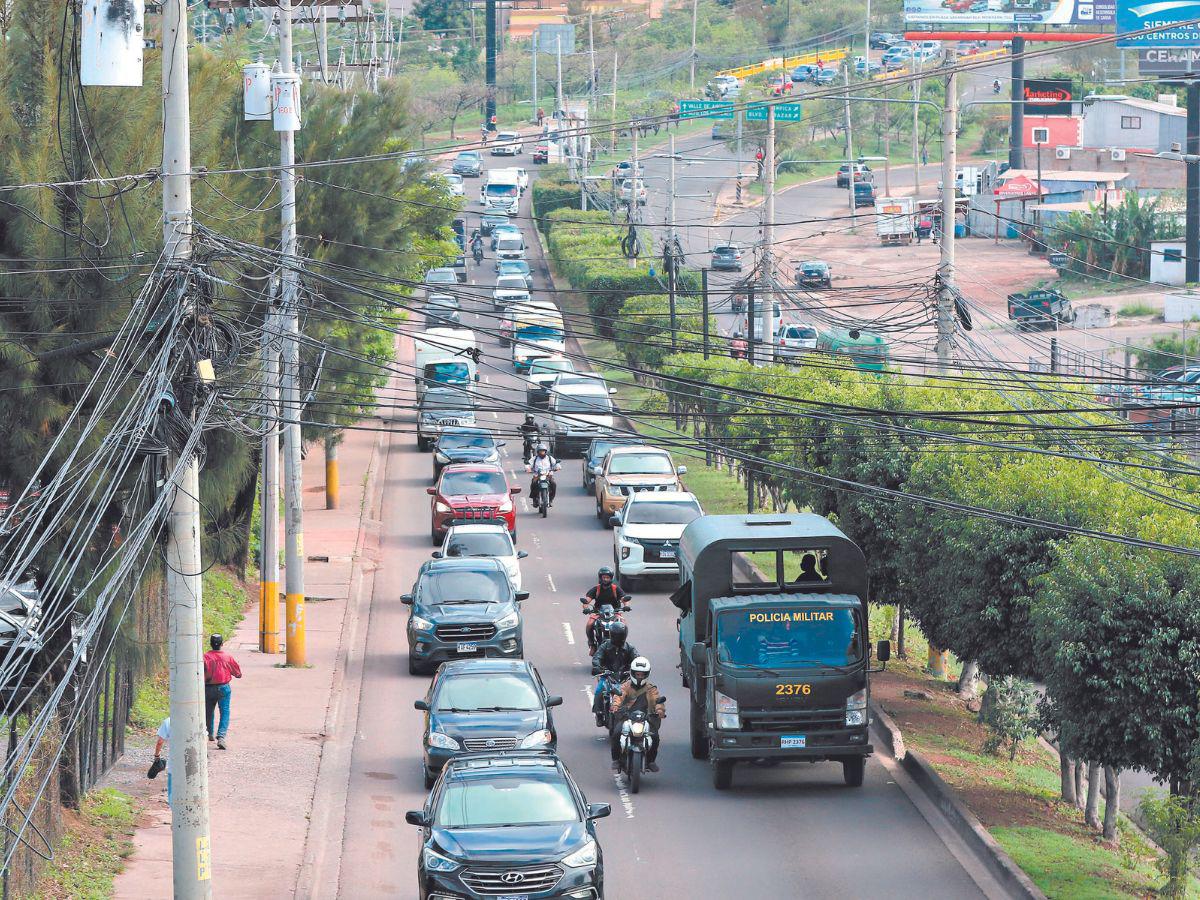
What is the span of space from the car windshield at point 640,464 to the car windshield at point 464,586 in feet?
42.0

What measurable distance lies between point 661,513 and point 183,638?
798 inches

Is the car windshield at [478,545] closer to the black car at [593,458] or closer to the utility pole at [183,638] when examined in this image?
the black car at [593,458]

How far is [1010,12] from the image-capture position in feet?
330

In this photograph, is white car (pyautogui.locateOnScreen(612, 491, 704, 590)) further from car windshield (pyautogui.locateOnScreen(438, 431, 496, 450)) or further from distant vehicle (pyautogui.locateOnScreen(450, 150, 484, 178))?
distant vehicle (pyautogui.locateOnScreen(450, 150, 484, 178))

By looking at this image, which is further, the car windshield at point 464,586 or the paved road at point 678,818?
the car windshield at point 464,586

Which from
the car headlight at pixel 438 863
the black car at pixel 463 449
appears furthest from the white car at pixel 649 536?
the car headlight at pixel 438 863

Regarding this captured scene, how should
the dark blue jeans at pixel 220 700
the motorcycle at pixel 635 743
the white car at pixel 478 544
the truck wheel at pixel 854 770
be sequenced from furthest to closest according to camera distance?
the white car at pixel 478 544 < the dark blue jeans at pixel 220 700 < the truck wheel at pixel 854 770 < the motorcycle at pixel 635 743

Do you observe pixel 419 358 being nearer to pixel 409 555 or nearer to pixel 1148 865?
pixel 409 555

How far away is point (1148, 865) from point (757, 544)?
20.5 ft

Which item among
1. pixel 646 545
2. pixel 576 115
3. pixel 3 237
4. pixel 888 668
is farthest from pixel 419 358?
pixel 576 115

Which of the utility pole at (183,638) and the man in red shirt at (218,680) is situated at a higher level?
the utility pole at (183,638)

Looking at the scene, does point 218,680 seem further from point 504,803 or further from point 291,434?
point 504,803

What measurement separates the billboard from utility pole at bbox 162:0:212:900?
301 feet

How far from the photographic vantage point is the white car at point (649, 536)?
3281 centimetres
